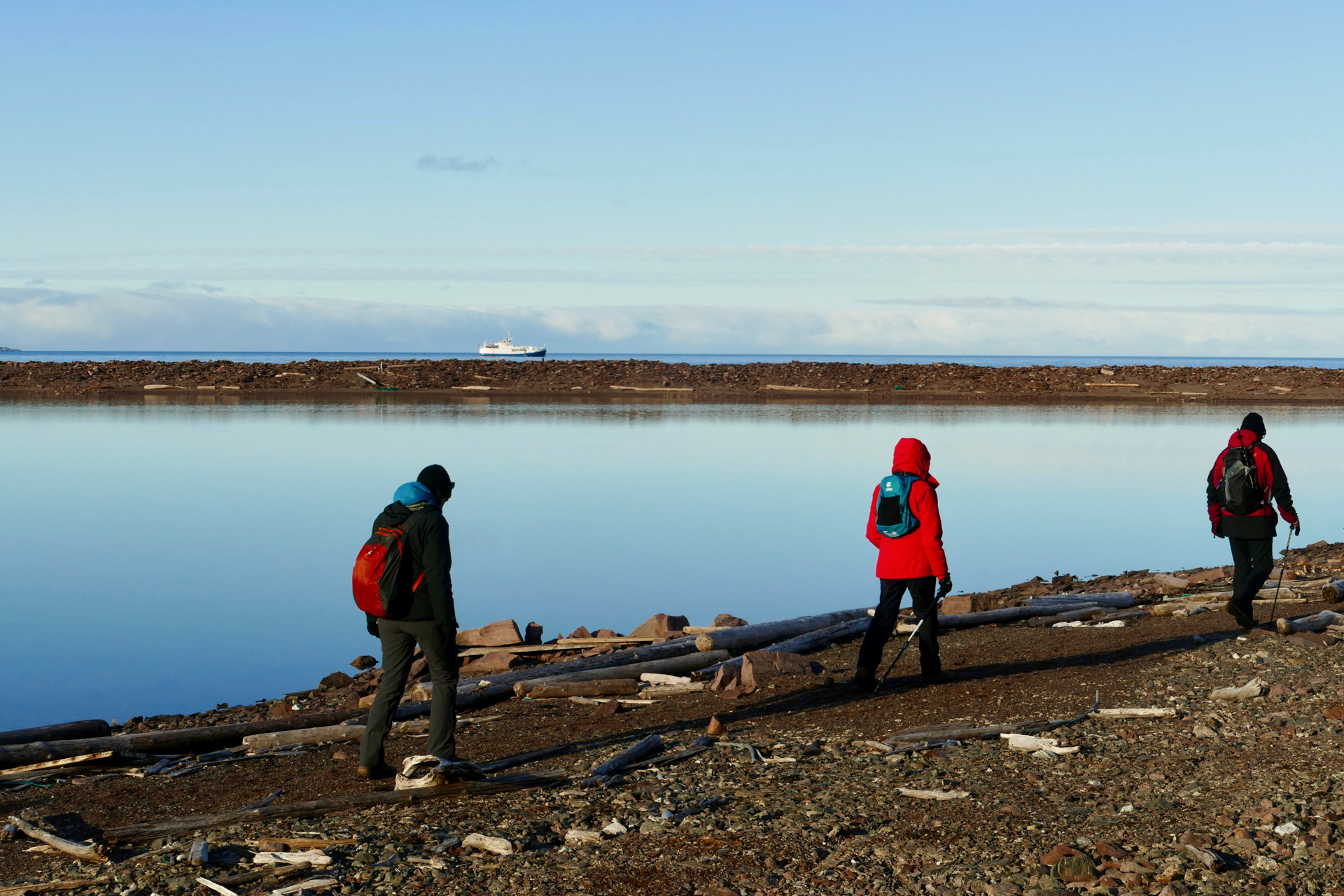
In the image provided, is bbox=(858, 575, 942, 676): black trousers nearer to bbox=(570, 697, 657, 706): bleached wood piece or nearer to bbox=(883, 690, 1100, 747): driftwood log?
bbox=(883, 690, 1100, 747): driftwood log

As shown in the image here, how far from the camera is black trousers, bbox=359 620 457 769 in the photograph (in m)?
7.23

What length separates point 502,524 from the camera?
21594 millimetres

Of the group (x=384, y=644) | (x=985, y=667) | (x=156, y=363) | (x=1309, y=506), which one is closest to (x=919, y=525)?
(x=985, y=667)

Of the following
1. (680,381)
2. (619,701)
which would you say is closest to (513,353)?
(680,381)

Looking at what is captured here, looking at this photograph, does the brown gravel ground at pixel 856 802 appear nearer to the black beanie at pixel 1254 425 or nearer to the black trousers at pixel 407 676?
the black trousers at pixel 407 676

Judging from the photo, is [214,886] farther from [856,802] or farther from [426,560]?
[856,802]

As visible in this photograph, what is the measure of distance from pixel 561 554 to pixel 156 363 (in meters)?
55.4

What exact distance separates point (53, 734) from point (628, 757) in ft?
15.4

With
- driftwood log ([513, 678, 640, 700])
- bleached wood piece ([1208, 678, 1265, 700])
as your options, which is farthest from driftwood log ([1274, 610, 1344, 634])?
driftwood log ([513, 678, 640, 700])

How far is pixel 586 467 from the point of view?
98.2 feet

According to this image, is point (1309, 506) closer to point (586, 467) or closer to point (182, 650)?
point (586, 467)

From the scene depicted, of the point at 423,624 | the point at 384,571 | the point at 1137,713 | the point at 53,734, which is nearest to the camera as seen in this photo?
the point at 384,571

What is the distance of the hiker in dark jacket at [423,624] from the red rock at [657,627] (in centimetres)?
515

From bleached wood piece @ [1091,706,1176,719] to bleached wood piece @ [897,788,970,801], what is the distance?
2158mm
